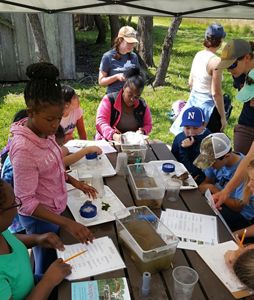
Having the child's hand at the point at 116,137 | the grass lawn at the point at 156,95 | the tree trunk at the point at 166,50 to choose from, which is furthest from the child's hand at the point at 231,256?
the tree trunk at the point at 166,50

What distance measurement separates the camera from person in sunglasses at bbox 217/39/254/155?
3006 mm

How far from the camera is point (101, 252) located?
1651 mm

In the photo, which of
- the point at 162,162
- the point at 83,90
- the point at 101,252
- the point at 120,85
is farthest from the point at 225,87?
the point at 101,252

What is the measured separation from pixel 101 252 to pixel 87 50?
9283mm

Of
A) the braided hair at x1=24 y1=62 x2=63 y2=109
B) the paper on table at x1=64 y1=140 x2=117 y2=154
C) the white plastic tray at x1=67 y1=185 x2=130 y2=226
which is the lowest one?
the paper on table at x1=64 y1=140 x2=117 y2=154

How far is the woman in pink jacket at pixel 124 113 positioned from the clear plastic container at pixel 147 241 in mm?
1489

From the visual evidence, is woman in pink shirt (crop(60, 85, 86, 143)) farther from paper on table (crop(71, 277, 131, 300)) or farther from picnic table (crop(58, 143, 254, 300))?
paper on table (crop(71, 277, 131, 300))

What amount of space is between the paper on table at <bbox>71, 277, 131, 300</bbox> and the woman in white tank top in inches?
104

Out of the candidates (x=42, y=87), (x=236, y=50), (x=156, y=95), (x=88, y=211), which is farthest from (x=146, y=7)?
(x=156, y=95)

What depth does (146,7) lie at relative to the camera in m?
2.84

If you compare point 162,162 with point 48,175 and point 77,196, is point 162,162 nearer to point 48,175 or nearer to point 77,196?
point 77,196

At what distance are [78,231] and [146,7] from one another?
204 cm

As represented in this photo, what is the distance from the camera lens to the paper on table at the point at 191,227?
1.76 meters

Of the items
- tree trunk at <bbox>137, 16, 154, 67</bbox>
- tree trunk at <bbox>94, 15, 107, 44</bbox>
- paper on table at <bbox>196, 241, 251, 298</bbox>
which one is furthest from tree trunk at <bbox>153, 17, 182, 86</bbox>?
paper on table at <bbox>196, 241, 251, 298</bbox>
